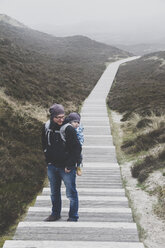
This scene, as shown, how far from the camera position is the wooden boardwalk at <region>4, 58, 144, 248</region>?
10.6ft

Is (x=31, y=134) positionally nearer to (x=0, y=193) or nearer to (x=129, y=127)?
(x=0, y=193)

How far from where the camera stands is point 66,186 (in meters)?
4.02

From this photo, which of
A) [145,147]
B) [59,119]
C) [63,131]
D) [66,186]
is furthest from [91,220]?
[145,147]

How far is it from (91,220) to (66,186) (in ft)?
2.62

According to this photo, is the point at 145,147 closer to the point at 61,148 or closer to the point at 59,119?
the point at 61,148

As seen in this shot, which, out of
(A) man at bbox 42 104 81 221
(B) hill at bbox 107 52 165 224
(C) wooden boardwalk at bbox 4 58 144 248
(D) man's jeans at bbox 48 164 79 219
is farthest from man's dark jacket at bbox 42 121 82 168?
(B) hill at bbox 107 52 165 224

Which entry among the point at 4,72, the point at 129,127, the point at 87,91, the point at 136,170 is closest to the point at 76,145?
the point at 136,170

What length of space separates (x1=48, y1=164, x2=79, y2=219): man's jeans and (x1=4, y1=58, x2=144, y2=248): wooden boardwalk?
0.84 ft

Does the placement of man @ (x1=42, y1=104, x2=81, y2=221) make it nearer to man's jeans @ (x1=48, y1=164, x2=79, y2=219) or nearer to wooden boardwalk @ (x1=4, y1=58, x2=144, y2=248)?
man's jeans @ (x1=48, y1=164, x2=79, y2=219)

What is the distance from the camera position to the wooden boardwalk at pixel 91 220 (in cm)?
324

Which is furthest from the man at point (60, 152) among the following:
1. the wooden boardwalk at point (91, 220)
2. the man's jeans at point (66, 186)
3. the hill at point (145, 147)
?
the hill at point (145, 147)

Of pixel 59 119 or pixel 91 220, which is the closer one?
pixel 59 119

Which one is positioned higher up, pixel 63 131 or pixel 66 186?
pixel 63 131

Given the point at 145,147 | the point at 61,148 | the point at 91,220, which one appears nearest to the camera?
the point at 61,148
